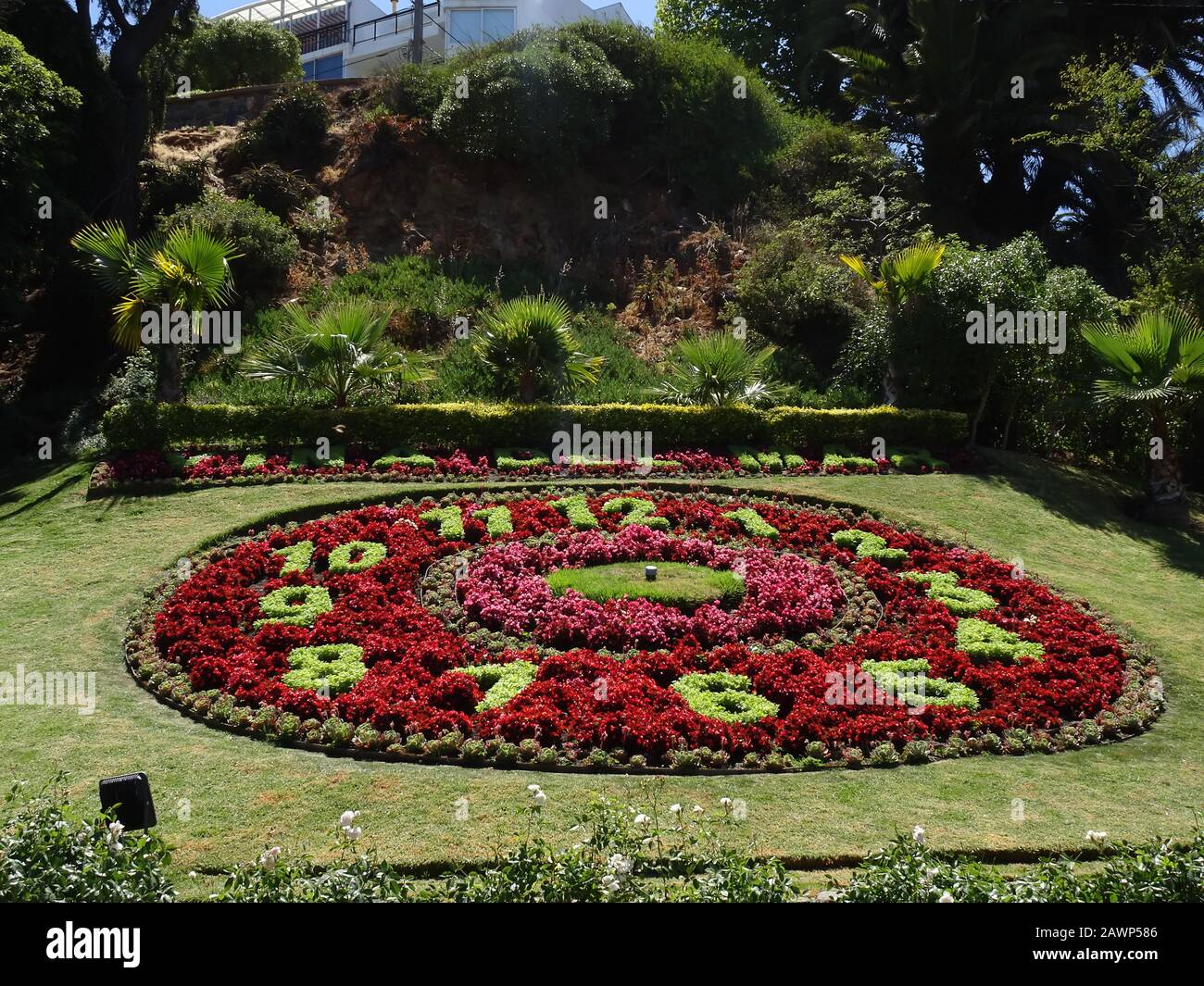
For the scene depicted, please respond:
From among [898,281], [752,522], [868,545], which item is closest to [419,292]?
[898,281]

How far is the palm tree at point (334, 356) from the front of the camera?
15727 mm

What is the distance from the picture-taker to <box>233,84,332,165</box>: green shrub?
85.1ft

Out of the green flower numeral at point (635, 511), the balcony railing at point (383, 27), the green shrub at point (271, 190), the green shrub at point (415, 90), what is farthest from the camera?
the balcony railing at point (383, 27)

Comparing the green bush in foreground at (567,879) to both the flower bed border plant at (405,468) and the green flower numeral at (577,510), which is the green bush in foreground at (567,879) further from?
the flower bed border plant at (405,468)

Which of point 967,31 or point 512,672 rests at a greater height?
point 967,31

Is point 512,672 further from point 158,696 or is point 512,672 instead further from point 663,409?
point 663,409

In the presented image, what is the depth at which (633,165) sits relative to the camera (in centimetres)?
2822

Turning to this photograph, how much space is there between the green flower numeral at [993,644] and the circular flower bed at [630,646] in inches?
1.0


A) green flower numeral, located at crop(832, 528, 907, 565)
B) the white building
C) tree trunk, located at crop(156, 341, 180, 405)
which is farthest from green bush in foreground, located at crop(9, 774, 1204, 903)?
the white building

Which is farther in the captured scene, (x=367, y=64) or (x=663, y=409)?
(x=367, y=64)

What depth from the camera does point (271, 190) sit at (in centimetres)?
2450

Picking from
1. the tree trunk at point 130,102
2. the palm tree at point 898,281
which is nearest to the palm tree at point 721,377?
the palm tree at point 898,281
